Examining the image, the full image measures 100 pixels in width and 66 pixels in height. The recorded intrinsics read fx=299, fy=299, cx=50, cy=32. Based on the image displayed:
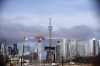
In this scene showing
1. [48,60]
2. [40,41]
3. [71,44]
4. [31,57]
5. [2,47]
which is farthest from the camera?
[71,44]

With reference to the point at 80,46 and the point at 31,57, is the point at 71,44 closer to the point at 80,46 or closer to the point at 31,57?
the point at 80,46

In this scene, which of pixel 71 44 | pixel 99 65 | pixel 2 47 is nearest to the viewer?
pixel 99 65

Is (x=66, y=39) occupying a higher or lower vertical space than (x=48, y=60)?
higher

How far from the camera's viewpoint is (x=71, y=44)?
4512 centimetres

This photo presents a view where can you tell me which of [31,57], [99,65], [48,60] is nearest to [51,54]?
[48,60]

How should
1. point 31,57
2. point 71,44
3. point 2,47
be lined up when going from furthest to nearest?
point 71,44 < point 31,57 < point 2,47

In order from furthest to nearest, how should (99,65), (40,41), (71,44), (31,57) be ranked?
(71,44), (40,41), (31,57), (99,65)

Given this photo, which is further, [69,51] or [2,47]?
[69,51]

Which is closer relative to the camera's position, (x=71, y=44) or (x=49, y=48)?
(x=49, y=48)

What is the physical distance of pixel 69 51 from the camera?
4412 cm

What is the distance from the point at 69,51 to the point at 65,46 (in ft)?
3.22

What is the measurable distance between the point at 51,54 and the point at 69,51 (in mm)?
9068

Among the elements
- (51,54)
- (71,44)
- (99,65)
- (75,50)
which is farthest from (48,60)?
(99,65)

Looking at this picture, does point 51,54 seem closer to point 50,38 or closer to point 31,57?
point 31,57
